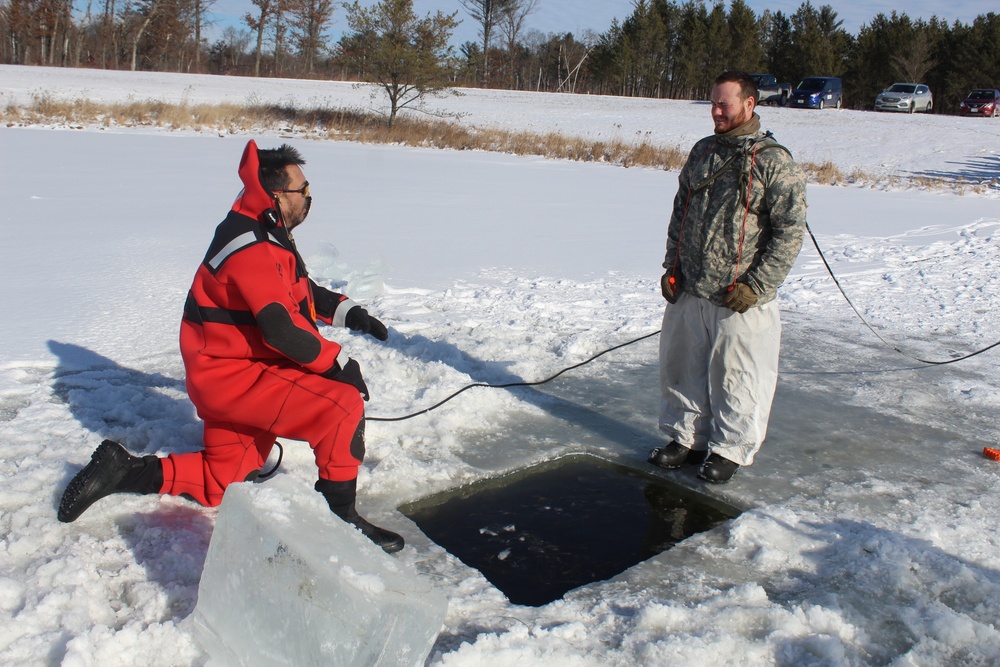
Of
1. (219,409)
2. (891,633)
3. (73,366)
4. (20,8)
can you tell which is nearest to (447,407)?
(219,409)

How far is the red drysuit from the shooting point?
2.82 meters

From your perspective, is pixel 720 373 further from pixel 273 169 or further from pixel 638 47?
pixel 638 47

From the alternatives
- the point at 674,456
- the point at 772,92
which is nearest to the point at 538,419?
the point at 674,456

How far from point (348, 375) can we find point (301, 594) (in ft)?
3.60

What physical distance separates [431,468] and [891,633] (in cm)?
191

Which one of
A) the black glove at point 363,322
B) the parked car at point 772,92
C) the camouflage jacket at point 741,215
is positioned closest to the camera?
the black glove at point 363,322

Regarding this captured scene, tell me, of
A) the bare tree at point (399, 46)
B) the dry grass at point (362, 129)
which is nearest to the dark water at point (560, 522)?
the dry grass at point (362, 129)

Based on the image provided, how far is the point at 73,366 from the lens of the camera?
455 centimetres

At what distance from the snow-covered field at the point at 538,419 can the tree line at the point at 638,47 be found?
3578 cm

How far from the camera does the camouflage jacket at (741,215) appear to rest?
3625 mm

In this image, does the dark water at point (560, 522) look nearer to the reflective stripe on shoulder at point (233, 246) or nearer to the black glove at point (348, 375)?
the black glove at point (348, 375)

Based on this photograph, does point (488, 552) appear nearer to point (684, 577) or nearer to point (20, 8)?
point (684, 577)

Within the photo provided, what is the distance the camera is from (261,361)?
305 centimetres

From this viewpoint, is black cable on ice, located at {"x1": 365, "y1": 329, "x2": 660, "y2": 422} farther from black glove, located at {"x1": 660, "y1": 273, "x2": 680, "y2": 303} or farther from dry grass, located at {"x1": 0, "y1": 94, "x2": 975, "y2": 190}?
dry grass, located at {"x1": 0, "y1": 94, "x2": 975, "y2": 190}
